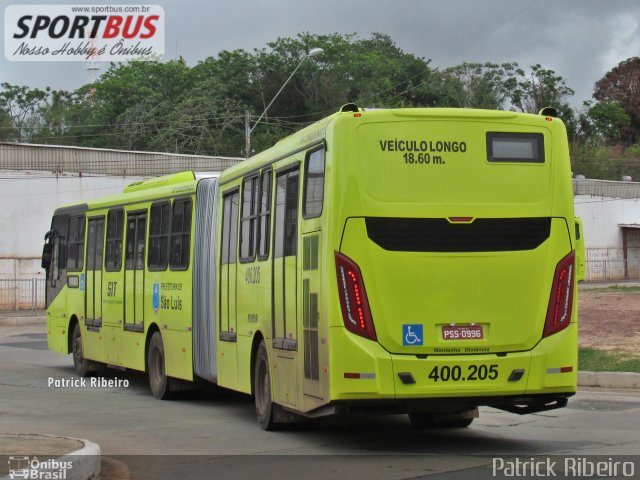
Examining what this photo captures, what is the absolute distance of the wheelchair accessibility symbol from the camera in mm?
10602

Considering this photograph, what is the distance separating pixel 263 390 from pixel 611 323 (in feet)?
50.0

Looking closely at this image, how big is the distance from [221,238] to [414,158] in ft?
A: 15.5

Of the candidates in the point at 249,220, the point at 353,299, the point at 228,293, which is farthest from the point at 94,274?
the point at 353,299

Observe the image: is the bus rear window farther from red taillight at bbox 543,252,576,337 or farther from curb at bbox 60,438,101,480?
curb at bbox 60,438,101,480

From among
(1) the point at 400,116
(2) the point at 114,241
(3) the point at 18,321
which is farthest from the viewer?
(3) the point at 18,321

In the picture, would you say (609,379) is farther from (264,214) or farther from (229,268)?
(264,214)

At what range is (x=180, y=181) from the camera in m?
17.7

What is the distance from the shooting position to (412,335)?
10.6m

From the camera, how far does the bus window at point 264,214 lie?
12.8 metres

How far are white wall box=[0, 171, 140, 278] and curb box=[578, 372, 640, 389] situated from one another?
31.2 metres

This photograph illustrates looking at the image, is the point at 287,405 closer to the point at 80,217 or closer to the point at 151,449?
the point at 151,449

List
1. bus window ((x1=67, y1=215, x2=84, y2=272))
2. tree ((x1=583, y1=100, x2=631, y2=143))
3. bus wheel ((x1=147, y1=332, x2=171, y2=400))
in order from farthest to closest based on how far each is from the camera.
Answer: tree ((x1=583, y1=100, x2=631, y2=143)), bus window ((x1=67, y1=215, x2=84, y2=272)), bus wheel ((x1=147, y1=332, x2=171, y2=400))

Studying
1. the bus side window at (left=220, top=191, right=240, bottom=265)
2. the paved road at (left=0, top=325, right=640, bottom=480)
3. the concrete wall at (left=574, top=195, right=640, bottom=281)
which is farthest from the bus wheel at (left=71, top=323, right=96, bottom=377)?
the concrete wall at (left=574, top=195, right=640, bottom=281)

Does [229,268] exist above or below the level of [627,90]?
below
